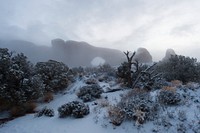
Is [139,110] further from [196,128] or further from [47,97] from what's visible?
[47,97]

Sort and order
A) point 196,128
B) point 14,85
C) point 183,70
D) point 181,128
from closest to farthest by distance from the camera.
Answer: point 196,128, point 181,128, point 14,85, point 183,70

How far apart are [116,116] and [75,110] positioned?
305 cm

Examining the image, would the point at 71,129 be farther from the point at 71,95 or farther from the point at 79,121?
the point at 71,95

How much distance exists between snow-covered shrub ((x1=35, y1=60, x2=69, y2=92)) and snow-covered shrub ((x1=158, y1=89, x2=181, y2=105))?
13.0 meters

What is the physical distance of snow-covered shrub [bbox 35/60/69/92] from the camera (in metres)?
23.3

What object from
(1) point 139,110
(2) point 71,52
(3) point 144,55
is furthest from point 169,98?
(2) point 71,52

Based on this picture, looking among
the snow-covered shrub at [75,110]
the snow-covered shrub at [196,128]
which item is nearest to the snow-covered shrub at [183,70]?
the snow-covered shrub at [75,110]

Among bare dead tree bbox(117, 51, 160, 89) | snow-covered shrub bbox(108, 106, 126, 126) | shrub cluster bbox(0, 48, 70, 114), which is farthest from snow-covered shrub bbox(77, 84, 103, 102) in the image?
snow-covered shrub bbox(108, 106, 126, 126)

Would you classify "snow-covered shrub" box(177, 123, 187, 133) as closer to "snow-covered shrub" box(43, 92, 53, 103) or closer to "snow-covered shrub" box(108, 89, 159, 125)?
"snow-covered shrub" box(108, 89, 159, 125)

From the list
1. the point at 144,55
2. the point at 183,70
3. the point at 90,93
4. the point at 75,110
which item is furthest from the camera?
the point at 144,55

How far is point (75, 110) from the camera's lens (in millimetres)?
13211

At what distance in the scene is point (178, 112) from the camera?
10852 mm

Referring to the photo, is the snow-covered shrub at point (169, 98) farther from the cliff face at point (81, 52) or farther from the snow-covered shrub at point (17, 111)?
the cliff face at point (81, 52)

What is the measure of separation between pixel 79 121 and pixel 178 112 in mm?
5170
